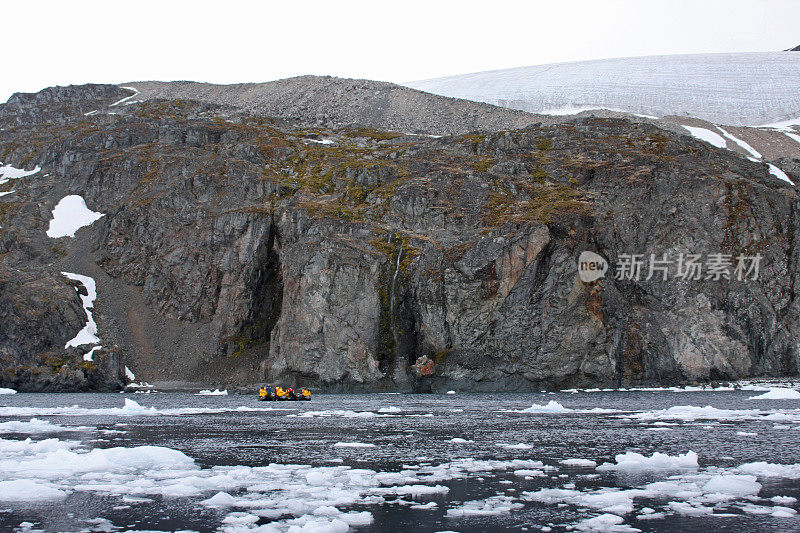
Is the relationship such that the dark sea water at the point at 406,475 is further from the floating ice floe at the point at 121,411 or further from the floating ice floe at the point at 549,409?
the floating ice floe at the point at 121,411

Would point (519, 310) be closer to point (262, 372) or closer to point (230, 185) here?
point (262, 372)

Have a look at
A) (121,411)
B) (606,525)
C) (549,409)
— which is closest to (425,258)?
(549,409)

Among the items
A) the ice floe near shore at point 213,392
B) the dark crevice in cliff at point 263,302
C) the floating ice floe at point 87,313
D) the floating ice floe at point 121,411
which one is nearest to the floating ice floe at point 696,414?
the floating ice floe at point 121,411

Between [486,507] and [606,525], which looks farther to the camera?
[486,507]

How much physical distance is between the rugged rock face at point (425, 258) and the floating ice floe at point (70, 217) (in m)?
1.68

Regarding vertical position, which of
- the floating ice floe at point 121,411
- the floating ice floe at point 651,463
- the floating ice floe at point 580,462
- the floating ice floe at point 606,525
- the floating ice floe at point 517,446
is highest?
the floating ice floe at point 606,525

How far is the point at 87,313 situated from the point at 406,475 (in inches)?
3421

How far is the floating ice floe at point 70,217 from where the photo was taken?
111750 millimetres

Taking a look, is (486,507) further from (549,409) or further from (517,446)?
(549,409)

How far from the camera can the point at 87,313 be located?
95.9 metres

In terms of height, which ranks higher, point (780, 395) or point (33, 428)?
point (33, 428)

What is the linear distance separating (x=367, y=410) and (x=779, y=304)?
199 ft

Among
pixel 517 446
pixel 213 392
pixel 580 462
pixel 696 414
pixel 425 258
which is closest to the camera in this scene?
pixel 580 462

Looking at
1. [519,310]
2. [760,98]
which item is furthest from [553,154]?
[760,98]
